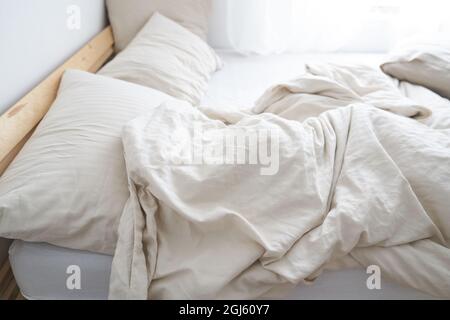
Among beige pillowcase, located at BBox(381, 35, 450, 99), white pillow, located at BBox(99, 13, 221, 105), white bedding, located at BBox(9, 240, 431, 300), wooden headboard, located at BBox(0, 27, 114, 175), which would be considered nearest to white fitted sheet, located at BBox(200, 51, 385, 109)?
white pillow, located at BBox(99, 13, 221, 105)

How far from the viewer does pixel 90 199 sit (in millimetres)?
676

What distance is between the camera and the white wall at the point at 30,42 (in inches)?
34.4

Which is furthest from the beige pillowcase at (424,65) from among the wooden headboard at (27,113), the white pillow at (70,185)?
the wooden headboard at (27,113)

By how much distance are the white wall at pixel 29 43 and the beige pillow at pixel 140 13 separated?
283 mm

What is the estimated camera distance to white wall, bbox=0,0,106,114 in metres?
0.87

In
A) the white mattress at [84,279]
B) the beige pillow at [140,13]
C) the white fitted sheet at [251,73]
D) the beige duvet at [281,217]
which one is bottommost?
the white mattress at [84,279]

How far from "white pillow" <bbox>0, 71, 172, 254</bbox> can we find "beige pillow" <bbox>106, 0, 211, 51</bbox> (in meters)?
0.93

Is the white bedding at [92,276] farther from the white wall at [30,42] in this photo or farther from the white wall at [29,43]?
the white wall at [30,42]

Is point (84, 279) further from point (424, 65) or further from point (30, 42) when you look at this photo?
point (424, 65)

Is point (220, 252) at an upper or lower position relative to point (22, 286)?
upper

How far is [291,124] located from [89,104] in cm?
51

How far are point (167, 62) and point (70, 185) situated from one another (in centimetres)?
73
